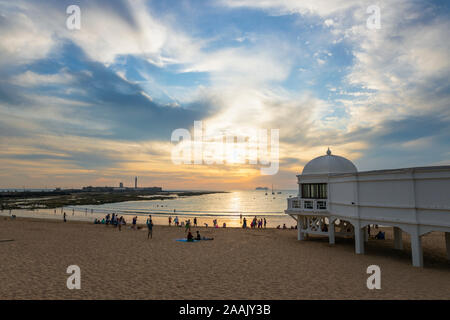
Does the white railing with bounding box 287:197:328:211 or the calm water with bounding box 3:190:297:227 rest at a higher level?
the white railing with bounding box 287:197:328:211

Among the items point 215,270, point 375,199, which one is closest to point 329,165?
point 375,199

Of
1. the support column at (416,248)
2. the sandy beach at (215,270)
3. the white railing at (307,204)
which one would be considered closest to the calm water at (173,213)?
the white railing at (307,204)

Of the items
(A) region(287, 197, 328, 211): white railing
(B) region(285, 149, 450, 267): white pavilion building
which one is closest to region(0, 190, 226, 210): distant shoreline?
(A) region(287, 197, 328, 211): white railing

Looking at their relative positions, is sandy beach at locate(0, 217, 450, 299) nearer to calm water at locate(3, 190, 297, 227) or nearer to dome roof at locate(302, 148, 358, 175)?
dome roof at locate(302, 148, 358, 175)

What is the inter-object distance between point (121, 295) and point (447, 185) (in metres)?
16.0

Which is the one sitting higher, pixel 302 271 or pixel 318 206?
pixel 318 206

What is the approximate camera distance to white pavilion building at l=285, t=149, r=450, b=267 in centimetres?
1394

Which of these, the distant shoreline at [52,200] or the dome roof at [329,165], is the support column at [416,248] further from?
the distant shoreline at [52,200]

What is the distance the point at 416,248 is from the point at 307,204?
890 centimetres

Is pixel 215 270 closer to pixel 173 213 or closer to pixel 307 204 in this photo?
pixel 307 204

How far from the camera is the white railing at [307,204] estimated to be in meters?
22.2
